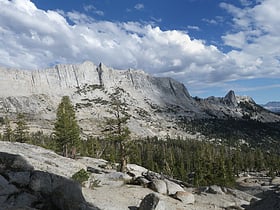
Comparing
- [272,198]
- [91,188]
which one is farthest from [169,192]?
[272,198]

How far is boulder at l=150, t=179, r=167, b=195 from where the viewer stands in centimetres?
3161

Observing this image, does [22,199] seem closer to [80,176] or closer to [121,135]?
[80,176]

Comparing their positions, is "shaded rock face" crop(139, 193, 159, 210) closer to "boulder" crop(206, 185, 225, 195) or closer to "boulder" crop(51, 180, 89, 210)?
"boulder" crop(51, 180, 89, 210)

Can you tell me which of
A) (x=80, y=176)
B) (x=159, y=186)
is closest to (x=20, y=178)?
(x=80, y=176)

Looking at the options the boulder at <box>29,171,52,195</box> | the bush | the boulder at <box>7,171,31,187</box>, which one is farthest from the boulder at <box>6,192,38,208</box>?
the bush

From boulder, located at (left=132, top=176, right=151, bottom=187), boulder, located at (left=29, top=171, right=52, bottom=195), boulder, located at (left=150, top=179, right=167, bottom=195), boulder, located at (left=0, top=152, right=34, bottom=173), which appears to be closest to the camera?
boulder, located at (left=29, top=171, right=52, bottom=195)

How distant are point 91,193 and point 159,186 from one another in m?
8.14

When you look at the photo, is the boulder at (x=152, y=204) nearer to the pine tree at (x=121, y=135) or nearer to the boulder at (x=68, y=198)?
the boulder at (x=68, y=198)

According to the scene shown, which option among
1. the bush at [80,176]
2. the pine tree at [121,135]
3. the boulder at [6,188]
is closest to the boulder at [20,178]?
the boulder at [6,188]

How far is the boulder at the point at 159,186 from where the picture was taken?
31.6m

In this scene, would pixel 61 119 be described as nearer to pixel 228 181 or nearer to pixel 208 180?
pixel 208 180

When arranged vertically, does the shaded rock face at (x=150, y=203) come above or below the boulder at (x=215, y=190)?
above

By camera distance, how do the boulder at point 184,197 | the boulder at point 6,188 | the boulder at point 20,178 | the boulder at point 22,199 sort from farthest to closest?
the boulder at point 184,197
the boulder at point 20,178
the boulder at point 6,188
the boulder at point 22,199

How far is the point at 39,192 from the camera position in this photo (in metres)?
20.6
